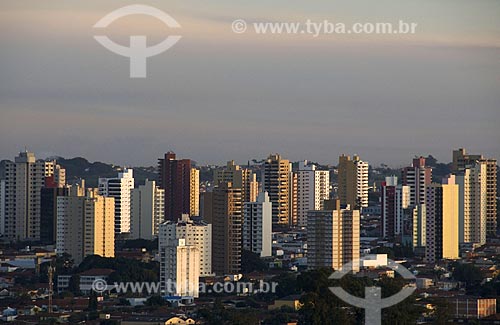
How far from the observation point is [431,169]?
111 feet

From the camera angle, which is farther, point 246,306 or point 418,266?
point 418,266

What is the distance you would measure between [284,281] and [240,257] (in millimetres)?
5269

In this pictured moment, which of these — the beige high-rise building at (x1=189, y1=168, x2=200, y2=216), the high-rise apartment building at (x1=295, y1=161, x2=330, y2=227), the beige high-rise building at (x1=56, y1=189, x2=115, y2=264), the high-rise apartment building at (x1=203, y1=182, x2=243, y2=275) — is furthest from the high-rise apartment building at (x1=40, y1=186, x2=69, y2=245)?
the high-rise apartment building at (x1=295, y1=161, x2=330, y2=227)

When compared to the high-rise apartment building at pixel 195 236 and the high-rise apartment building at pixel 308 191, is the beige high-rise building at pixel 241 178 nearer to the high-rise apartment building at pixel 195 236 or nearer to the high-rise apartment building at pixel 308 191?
the high-rise apartment building at pixel 308 191

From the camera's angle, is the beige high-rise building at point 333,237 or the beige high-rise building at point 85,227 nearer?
the beige high-rise building at point 333,237

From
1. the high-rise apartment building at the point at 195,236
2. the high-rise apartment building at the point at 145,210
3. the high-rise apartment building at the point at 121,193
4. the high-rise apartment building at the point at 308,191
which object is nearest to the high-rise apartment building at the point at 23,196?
the high-rise apartment building at the point at 121,193

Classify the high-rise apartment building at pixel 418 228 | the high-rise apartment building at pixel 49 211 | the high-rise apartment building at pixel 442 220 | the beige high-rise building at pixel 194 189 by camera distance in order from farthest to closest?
1. the beige high-rise building at pixel 194 189
2. the high-rise apartment building at pixel 49 211
3. the high-rise apartment building at pixel 418 228
4. the high-rise apartment building at pixel 442 220

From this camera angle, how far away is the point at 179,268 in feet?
72.2

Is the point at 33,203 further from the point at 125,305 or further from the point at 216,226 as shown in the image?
the point at 125,305

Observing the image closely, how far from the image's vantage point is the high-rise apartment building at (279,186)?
1289 inches

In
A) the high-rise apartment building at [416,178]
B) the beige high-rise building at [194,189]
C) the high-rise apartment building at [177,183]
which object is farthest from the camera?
the high-rise apartment building at [177,183]

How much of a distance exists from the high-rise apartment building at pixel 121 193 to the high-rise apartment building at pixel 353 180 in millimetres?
3735

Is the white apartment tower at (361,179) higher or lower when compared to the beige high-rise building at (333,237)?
higher

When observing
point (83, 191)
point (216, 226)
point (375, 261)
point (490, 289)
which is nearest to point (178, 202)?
point (83, 191)
